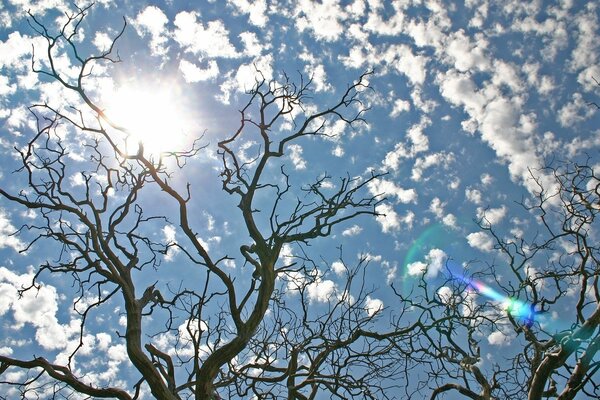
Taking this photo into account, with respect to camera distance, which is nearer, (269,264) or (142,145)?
(269,264)

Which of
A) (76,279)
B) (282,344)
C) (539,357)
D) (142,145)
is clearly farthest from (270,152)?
(539,357)

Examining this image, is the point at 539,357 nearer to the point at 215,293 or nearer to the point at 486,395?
the point at 486,395

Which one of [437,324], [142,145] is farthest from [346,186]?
[142,145]

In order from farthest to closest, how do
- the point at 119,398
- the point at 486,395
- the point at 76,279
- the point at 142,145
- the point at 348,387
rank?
the point at 76,279, the point at 142,145, the point at 348,387, the point at 486,395, the point at 119,398

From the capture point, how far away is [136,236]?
25.9 feet

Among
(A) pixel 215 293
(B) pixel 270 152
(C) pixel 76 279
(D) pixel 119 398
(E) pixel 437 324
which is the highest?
(B) pixel 270 152

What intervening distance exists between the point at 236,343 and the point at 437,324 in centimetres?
306

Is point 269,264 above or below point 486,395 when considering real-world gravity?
above

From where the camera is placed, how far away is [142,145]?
6.69 meters

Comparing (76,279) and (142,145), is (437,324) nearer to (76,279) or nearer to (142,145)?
(142,145)

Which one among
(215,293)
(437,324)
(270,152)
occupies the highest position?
(270,152)

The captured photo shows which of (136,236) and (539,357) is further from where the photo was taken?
(136,236)

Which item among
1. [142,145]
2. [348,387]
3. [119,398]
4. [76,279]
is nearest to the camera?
[119,398]

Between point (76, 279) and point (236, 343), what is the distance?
11.5 feet
